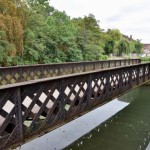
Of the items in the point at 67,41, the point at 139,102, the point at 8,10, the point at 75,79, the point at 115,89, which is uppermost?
the point at 8,10

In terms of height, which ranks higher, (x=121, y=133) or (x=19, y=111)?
(x=19, y=111)

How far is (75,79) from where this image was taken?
5875 mm

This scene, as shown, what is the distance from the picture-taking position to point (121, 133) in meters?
8.86

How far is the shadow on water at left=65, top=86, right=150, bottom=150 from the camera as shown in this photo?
7617 millimetres

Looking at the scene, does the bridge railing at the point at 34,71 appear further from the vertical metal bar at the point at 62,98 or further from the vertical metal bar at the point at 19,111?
the vertical metal bar at the point at 19,111

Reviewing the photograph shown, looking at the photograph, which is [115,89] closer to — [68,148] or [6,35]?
[68,148]

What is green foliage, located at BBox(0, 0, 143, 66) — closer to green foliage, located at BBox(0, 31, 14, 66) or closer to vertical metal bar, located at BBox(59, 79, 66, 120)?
green foliage, located at BBox(0, 31, 14, 66)

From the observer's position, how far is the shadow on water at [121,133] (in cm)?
762

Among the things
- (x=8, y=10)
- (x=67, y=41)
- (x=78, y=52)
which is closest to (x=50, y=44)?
(x=67, y=41)

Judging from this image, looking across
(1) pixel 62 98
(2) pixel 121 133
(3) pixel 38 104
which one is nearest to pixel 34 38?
(2) pixel 121 133

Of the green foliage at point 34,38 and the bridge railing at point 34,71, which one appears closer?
the bridge railing at point 34,71

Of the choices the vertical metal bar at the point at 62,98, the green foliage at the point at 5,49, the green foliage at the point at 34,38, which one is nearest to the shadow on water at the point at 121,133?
the vertical metal bar at the point at 62,98

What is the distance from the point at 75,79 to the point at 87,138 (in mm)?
2877

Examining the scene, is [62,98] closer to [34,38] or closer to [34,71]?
[34,71]
